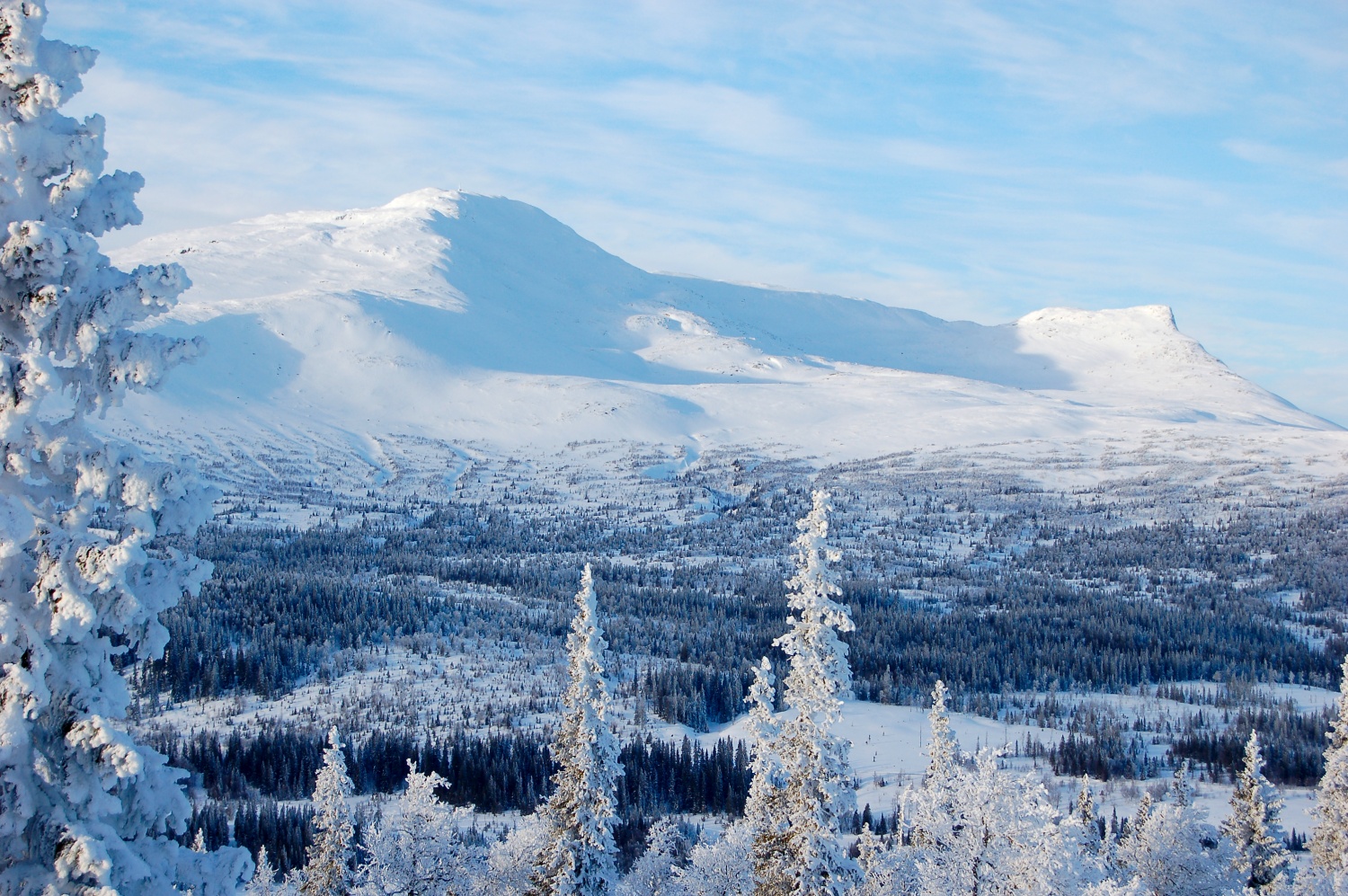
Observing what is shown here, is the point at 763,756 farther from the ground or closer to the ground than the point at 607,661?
closer to the ground

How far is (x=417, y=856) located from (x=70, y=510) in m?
22.2

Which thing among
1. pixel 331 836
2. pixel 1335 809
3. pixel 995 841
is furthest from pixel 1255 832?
pixel 331 836

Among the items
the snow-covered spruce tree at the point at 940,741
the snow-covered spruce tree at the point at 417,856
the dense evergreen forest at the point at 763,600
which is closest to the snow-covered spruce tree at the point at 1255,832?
the snow-covered spruce tree at the point at 940,741

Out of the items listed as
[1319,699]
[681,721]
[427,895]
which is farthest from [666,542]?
[427,895]

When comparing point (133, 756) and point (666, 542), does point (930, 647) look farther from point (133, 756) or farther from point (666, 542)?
point (133, 756)

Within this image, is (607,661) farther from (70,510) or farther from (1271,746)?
(1271,746)

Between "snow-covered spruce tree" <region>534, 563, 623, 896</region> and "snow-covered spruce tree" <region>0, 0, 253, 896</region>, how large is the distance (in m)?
14.0

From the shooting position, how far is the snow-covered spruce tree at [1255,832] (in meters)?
41.1

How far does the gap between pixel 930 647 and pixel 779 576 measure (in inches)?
1298

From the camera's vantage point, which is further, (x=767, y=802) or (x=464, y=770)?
(x=464, y=770)

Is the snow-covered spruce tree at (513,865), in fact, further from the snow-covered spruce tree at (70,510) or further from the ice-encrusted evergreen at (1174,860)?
the snow-covered spruce tree at (70,510)

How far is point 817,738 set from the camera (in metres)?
21.4

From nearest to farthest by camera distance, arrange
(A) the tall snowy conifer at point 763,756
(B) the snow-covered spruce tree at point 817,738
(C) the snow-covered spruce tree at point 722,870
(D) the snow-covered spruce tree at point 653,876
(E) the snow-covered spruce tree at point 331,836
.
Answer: (B) the snow-covered spruce tree at point 817,738 → (A) the tall snowy conifer at point 763,756 → (E) the snow-covered spruce tree at point 331,836 → (C) the snow-covered spruce tree at point 722,870 → (D) the snow-covered spruce tree at point 653,876

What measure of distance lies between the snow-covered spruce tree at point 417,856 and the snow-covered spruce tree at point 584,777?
575cm
